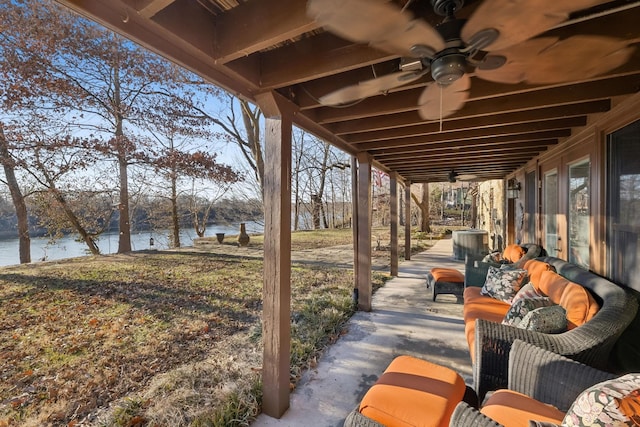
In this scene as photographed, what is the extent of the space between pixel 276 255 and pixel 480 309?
89.2 inches

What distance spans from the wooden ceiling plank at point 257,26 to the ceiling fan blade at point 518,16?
66 cm

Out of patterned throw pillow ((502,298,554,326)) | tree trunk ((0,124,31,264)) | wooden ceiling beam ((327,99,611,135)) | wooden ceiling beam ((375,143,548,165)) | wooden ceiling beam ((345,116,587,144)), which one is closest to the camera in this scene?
patterned throw pillow ((502,298,554,326))

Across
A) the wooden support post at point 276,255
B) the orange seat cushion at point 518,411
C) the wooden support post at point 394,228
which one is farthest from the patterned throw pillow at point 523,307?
the wooden support post at point 394,228

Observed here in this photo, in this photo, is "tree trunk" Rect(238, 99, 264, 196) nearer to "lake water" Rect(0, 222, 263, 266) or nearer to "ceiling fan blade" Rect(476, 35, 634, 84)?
"lake water" Rect(0, 222, 263, 266)

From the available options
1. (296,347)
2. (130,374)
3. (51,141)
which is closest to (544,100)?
(296,347)

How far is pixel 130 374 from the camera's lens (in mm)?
2502

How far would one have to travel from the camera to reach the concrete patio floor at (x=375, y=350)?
2.10 metres

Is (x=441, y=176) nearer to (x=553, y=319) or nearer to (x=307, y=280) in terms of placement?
(x=307, y=280)

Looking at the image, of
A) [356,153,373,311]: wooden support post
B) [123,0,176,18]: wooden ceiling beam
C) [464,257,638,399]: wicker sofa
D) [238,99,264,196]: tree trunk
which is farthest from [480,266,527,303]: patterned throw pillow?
[238,99,264,196]: tree trunk

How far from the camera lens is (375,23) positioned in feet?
3.74

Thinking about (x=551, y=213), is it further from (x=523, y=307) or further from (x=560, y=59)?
(x=560, y=59)

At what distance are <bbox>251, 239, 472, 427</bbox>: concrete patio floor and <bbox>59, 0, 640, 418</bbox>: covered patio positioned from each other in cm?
18

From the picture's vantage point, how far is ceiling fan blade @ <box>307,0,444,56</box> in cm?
106

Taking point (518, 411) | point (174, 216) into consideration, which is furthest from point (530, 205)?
point (174, 216)
